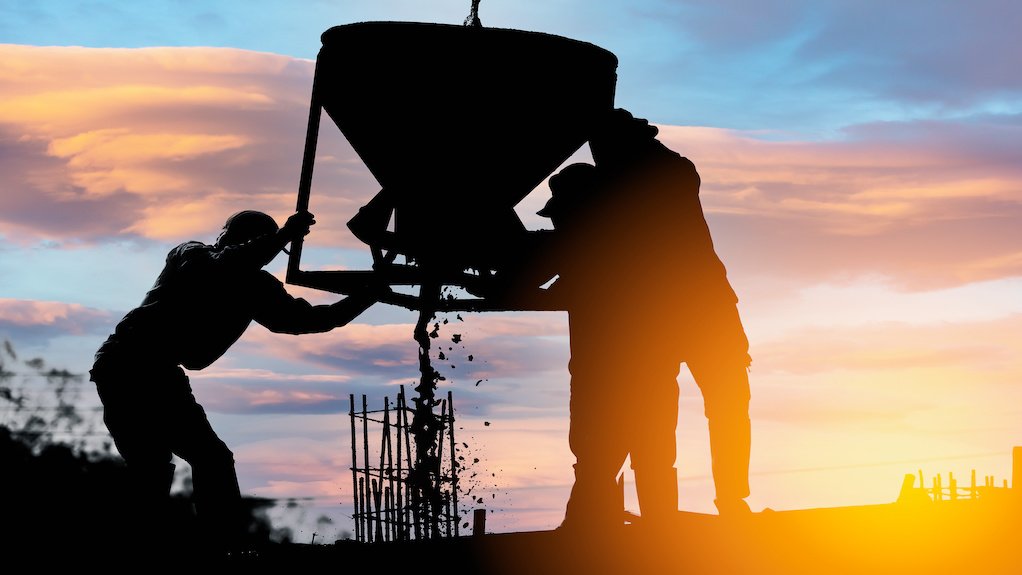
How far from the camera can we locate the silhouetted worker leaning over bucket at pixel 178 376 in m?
6.77

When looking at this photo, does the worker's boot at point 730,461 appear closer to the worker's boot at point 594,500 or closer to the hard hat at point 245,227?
the worker's boot at point 594,500

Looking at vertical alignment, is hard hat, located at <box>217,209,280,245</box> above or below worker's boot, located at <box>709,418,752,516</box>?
above

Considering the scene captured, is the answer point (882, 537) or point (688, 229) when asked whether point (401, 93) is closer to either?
point (688, 229)

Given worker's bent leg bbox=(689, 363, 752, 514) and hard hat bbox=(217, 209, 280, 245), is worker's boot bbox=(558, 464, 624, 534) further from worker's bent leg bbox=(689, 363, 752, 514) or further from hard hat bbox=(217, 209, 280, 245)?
hard hat bbox=(217, 209, 280, 245)

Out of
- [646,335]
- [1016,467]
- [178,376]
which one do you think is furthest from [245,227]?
[1016,467]

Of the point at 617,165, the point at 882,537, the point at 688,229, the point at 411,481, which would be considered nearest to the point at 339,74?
the point at 617,165

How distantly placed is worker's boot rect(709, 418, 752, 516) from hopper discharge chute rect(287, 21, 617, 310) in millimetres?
1915

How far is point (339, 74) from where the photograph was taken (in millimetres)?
8023

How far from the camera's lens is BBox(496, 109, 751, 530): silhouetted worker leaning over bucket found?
7348mm

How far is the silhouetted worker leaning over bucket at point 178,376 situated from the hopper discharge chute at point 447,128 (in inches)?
37.1

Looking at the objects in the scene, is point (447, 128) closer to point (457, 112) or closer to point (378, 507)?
point (457, 112)

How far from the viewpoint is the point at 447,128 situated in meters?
7.94

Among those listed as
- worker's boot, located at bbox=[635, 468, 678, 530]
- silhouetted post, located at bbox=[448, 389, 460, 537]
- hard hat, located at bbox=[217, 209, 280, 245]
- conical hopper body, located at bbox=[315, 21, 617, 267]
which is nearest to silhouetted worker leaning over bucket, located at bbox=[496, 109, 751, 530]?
worker's boot, located at bbox=[635, 468, 678, 530]

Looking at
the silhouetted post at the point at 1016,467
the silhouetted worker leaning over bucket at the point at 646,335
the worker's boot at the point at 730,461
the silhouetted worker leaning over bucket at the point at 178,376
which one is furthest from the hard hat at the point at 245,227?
the silhouetted post at the point at 1016,467
